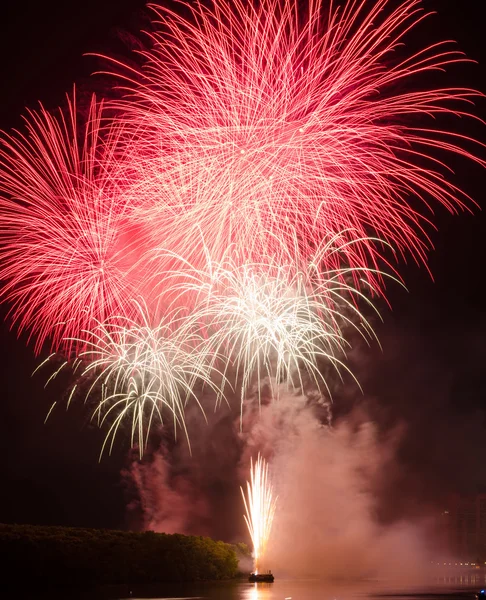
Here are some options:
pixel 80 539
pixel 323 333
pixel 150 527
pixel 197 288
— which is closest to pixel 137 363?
pixel 197 288

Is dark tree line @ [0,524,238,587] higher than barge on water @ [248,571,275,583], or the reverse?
dark tree line @ [0,524,238,587]

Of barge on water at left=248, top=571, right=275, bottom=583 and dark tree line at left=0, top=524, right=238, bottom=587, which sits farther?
barge on water at left=248, top=571, right=275, bottom=583

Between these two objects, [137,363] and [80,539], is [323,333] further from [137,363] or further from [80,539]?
[80,539]

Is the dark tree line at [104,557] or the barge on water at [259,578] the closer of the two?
the dark tree line at [104,557]

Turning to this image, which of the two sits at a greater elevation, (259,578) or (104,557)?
(104,557)

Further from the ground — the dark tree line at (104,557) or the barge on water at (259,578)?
the dark tree line at (104,557)

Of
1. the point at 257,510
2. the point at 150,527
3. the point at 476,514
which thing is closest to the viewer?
the point at 257,510

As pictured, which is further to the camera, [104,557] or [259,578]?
[259,578]

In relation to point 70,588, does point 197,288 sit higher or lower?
higher
